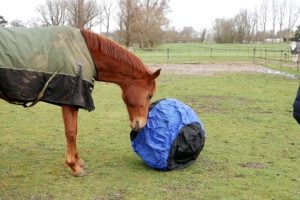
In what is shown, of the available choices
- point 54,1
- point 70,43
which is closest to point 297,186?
point 70,43

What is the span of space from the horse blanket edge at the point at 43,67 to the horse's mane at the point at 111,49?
185mm

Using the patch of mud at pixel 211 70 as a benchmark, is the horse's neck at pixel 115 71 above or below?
above

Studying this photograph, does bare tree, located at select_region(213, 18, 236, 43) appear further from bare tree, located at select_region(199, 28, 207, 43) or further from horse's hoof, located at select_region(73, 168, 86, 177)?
horse's hoof, located at select_region(73, 168, 86, 177)

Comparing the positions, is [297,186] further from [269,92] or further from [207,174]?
[269,92]

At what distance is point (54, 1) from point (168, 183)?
156 feet

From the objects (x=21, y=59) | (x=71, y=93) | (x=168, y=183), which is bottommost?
(x=168, y=183)

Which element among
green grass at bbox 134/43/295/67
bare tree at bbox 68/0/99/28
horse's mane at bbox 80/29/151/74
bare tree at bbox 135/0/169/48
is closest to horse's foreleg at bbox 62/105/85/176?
horse's mane at bbox 80/29/151/74

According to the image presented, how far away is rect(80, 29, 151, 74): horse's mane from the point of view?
4.15 m

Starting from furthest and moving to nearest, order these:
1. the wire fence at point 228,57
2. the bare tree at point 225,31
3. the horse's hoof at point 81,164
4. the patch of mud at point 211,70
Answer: the bare tree at point 225,31, the wire fence at point 228,57, the patch of mud at point 211,70, the horse's hoof at point 81,164

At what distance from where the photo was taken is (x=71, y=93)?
3.88m

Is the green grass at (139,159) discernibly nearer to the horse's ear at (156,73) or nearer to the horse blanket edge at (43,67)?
the horse blanket edge at (43,67)

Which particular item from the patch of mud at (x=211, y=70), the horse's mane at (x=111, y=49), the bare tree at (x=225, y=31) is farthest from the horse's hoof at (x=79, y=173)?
the bare tree at (x=225, y=31)

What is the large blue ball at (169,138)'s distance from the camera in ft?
13.8

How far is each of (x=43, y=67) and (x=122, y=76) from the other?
2.77ft
